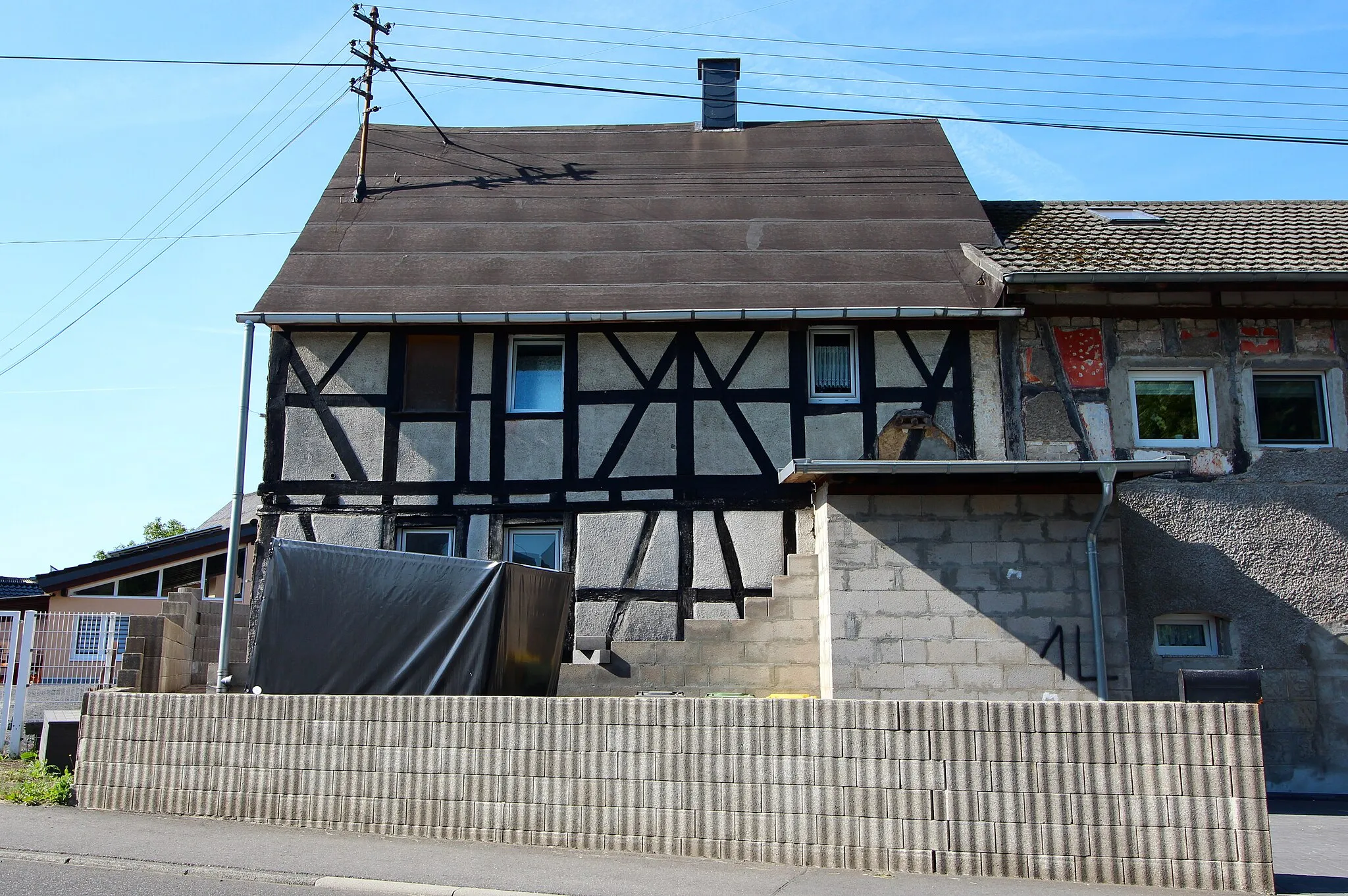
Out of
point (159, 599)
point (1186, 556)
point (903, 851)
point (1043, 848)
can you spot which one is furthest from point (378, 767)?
point (159, 599)

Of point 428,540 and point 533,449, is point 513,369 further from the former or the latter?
point 428,540

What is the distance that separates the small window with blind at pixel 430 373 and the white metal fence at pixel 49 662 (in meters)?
3.97

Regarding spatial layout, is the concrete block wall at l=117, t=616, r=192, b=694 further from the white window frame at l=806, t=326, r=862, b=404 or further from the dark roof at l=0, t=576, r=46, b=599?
the dark roof at l=0, t=576, r=46, b=599

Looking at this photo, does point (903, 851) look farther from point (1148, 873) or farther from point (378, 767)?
point (378, 767)

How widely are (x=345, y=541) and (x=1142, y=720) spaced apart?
919 cm

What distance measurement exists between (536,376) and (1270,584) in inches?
334

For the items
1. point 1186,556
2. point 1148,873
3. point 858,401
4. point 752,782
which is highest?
point 858,401

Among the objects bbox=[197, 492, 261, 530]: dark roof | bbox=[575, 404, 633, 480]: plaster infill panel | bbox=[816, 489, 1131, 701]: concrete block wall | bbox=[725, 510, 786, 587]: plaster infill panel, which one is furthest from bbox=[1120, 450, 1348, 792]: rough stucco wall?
bbox=[197, 492, 261, 530]: dark roof

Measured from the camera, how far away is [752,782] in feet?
24.0

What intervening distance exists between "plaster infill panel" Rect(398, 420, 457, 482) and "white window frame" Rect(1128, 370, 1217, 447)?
781cm

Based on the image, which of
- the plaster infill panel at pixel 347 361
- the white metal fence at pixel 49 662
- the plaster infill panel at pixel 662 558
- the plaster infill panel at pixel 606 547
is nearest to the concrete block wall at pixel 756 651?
the plaster infill panel at pixel 662 558

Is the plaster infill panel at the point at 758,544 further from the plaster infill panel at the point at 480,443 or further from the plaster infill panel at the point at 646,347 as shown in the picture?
the plaster infill panel at the point at 480,443

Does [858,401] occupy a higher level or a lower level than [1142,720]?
higher

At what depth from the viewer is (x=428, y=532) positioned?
13469 millimetres
